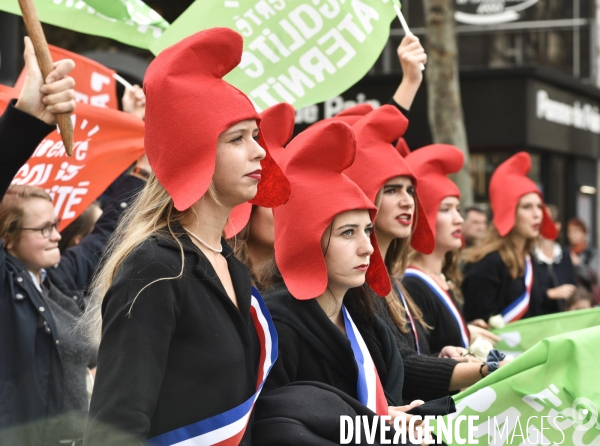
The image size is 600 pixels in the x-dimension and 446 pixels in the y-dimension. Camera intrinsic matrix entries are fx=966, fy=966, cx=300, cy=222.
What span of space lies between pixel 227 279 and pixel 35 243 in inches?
78.8

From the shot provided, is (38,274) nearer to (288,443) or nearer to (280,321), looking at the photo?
(280,321)

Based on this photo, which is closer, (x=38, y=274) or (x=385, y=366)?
(x=385, y=366)

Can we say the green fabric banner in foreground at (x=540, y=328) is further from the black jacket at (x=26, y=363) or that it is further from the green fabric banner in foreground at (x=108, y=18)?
the green fabric banner in foreground at (x=108, y=18)

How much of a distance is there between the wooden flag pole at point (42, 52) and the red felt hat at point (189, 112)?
25 cm

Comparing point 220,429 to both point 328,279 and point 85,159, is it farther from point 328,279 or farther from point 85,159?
point 85,159

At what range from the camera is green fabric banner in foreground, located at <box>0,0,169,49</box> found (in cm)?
523

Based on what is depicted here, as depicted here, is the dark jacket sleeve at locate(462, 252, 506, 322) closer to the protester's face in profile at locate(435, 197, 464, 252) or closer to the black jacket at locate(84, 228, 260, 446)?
the protester's face in profile at locate(435, 197, 464, 252)

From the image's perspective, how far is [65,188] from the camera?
5.45 meters

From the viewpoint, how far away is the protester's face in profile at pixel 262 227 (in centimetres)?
473

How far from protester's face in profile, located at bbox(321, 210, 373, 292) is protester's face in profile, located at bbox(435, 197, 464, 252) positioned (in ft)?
6.70

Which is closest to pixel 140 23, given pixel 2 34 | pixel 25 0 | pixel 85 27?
pixel 85 27

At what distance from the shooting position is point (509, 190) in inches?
306

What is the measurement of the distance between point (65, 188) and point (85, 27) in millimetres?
907

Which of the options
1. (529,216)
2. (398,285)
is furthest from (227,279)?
(529,216)
